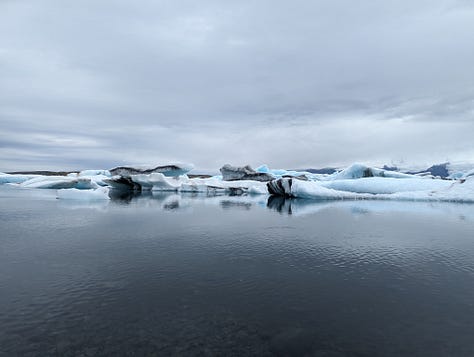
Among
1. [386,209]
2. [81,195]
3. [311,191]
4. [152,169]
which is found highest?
[152,169]

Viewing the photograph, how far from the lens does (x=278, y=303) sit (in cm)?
516

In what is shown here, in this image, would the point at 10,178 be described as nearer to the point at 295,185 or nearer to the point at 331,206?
the point at 295,185

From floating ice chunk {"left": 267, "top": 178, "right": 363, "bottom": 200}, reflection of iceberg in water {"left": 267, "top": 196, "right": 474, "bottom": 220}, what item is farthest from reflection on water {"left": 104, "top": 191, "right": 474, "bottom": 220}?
floating ice chunk {"left": 267, "top": 178, "right": 363, "bottom": 200}

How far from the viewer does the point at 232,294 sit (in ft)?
18.2

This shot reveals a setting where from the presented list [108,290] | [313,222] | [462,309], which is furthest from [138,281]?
[313,222]

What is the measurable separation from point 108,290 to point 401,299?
5.46m

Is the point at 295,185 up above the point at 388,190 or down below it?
above

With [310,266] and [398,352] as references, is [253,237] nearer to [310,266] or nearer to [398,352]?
[310,266]

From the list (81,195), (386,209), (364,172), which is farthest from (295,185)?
(81,195)

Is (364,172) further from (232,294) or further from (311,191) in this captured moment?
(232,294)

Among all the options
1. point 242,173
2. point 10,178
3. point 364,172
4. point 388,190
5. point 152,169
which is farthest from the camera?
point 10,178

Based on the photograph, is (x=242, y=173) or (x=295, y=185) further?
(x=242, y=173)

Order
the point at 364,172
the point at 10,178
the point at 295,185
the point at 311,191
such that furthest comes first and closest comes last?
1. the point at 10,178
2. the point at 364,172
3. the point at 295,185
4. the point at 311,191

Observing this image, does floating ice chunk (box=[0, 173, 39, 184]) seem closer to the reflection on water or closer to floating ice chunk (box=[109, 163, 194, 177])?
floating ice chunk (box=[109, 163, 194, 177])
